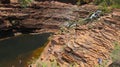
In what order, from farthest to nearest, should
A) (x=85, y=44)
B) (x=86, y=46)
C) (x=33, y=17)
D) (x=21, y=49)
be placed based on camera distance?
(x=33, y=17), (x=21, y=49), (x=85, y=44), (x=86, y=46)

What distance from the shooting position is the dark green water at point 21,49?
47.2ft

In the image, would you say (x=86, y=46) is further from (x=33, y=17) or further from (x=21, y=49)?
(x=33, y=17)

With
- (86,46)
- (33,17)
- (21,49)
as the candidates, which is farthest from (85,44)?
(33,17)

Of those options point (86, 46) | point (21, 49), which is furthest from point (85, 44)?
point (21, 49)

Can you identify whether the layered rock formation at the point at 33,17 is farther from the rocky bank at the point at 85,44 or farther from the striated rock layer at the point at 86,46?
the striated rock layer at the point at 86,46

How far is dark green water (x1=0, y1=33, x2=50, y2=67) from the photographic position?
566 inches

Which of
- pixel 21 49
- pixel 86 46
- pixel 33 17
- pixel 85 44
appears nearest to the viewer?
pixel 86 46

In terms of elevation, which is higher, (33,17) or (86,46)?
(86,46)

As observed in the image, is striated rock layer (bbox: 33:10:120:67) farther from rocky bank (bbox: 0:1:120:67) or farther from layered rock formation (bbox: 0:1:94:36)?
layered rock formation (bbox: 0:1:94:36)

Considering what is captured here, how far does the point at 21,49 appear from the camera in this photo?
17.8 metres

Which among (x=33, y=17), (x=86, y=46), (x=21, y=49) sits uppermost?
(x=86, y=46)

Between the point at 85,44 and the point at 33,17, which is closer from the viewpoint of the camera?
the point at 85,44

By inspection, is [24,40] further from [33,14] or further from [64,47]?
[64,47]

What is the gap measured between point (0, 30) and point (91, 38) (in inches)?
510
